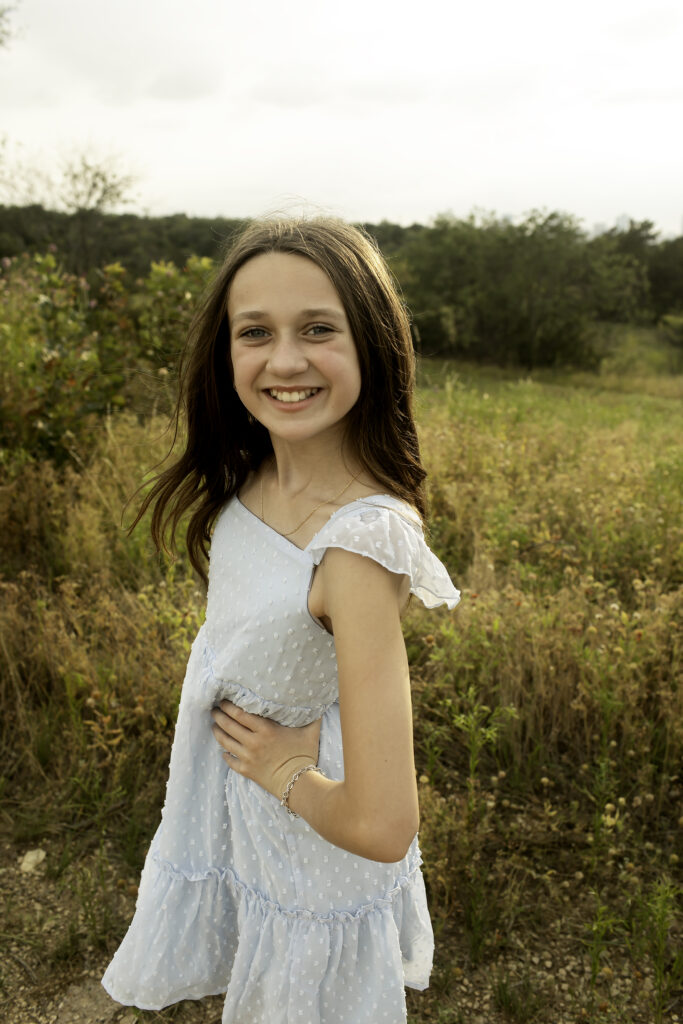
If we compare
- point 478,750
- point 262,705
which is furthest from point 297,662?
point 478,750

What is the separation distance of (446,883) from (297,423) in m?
1.48

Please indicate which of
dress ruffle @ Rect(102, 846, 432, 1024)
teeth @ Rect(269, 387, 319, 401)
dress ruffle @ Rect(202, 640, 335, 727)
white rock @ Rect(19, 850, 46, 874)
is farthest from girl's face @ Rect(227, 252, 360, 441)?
white rock @ Rect(19, 850, 46, 874)

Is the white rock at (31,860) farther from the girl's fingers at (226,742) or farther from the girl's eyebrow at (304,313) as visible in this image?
the girl's eyebrow at (304,313)

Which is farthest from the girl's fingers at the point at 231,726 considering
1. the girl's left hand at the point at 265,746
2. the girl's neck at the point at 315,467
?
the girl's neck at the point at 315,467

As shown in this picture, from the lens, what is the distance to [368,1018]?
47.4 inches

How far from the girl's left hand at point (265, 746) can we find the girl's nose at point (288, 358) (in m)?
0.54

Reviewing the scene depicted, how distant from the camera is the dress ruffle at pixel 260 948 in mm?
1208

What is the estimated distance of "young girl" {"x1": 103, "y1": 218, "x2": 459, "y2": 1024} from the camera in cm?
97

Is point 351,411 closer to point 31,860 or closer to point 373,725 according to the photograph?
point 373,725

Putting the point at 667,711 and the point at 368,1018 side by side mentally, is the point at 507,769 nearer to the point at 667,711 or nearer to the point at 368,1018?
the point at 667,711

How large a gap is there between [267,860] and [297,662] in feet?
1.20

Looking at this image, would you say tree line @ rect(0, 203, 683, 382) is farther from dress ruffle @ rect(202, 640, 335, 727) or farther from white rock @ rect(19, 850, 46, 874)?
dress ruffle @ rect(202, 640, 335, 727)

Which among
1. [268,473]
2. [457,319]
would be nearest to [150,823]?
[268,473]

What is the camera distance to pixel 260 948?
1.25 m
